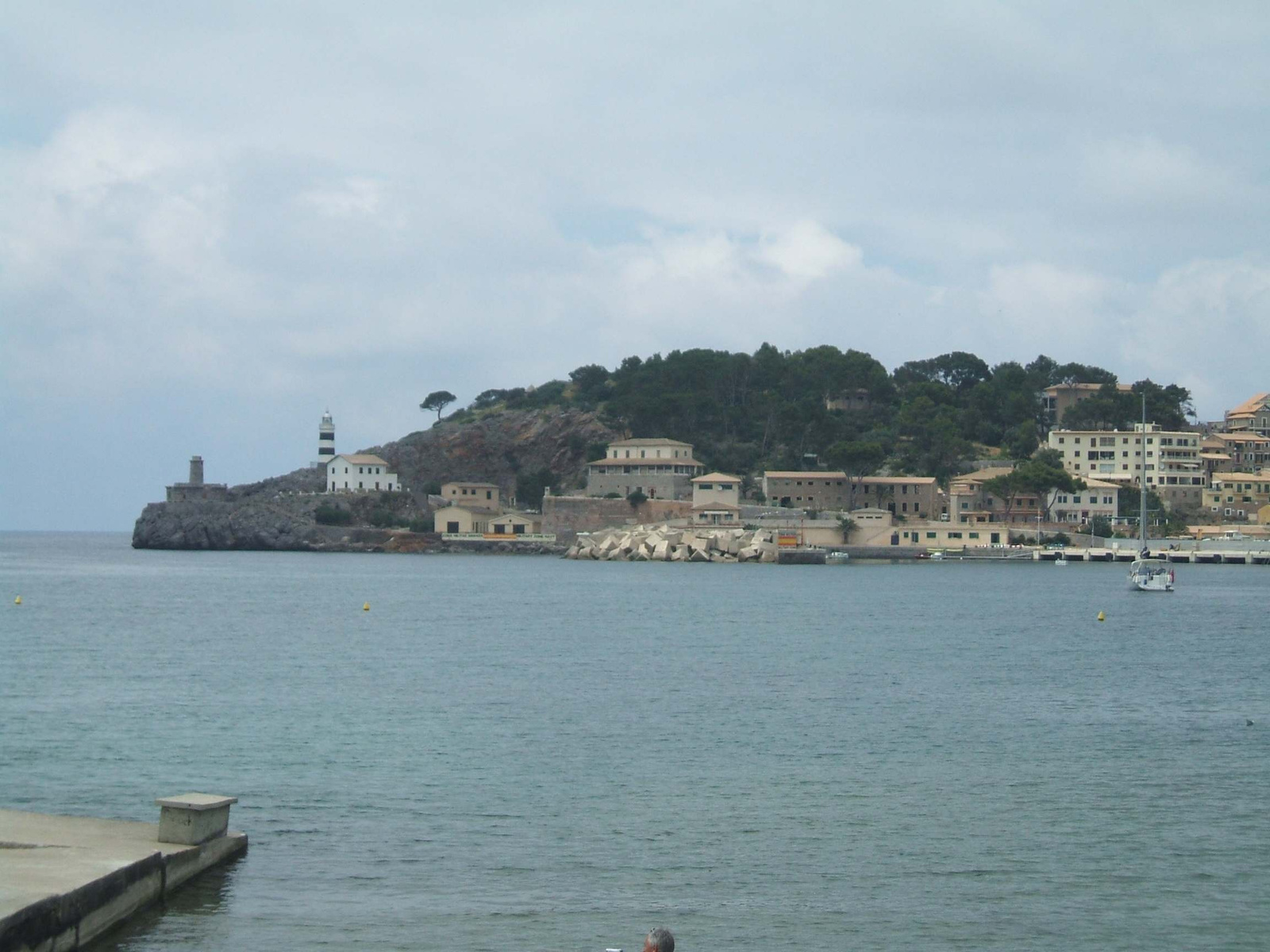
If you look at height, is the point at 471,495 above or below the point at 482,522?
above

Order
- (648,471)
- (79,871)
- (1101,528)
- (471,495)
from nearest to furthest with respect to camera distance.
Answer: (79,871) → (1101,528) → (648,471) → (471,495)

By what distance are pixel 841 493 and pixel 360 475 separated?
3691 centimetres

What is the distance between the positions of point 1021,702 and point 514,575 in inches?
2052

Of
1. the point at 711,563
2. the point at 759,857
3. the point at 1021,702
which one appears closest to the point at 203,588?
the point at 711,563

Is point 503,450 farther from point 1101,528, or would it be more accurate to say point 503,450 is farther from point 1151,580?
point 1151,580

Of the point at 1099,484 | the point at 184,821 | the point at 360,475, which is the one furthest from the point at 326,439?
the point at 184,821

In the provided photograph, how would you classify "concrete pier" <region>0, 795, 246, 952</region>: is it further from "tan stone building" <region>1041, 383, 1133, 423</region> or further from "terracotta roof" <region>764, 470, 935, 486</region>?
"tan stone building" <region>1041, 383, 1133, 423</region>

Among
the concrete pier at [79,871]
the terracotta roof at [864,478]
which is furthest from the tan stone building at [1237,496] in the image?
the concrete pier at [79,871]

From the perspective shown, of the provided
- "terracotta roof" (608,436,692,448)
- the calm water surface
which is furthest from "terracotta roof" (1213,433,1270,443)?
the calm water surface

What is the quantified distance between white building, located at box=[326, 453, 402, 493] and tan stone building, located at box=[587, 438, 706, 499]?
58.4 ft

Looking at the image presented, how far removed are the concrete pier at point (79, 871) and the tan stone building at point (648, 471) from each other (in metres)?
88.8

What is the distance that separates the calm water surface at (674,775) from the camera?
1391cm

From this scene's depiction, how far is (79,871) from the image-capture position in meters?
12.7

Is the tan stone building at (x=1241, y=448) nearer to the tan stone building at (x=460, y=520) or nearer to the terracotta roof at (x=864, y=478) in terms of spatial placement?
the terracotta roof at (x=864, y=478)
